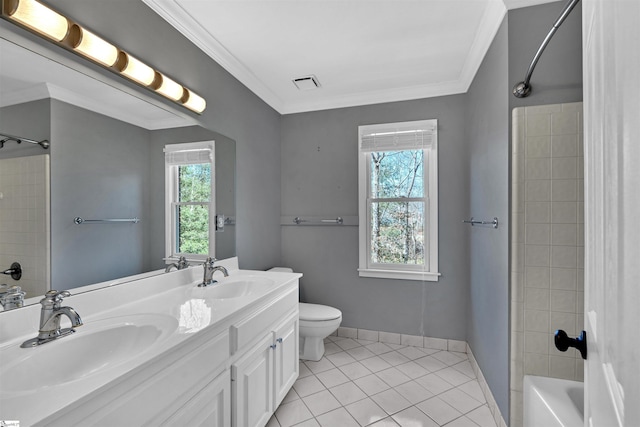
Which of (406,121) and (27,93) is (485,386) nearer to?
(406,121)

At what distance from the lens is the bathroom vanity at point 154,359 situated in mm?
755

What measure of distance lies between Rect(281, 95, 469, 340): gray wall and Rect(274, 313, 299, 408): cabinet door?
992mm

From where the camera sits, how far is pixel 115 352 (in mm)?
1098

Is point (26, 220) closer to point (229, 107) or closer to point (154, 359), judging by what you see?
point (154, 359)

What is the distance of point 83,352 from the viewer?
3.42 feet

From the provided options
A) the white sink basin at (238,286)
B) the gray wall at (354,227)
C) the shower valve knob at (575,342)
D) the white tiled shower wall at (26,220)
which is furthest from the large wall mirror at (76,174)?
the shower valve knob at (575,342)

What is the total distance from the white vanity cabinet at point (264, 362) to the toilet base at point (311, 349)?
428 mm

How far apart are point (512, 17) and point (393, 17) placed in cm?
63

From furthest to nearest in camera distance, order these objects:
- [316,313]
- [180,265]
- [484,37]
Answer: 1. [316,313]
2. [484,37]
3. [180,265]

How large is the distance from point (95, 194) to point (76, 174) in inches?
4.3

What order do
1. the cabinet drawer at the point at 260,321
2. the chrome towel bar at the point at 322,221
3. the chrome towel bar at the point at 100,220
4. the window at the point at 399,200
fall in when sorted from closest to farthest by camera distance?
the chrome towel bar at the point at 100,220 < the cabinet drawer at the point at 260,321 < the window at the point at 399,200 < the chrome towel bar at the point at 322,221

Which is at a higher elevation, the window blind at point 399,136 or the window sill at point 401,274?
the window blind at point 399,136

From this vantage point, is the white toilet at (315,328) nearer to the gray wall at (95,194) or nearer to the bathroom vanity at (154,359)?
the bathroom vanity at (154,359)

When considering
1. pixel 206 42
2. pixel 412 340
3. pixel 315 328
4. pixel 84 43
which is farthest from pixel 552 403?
pixel 206 42
